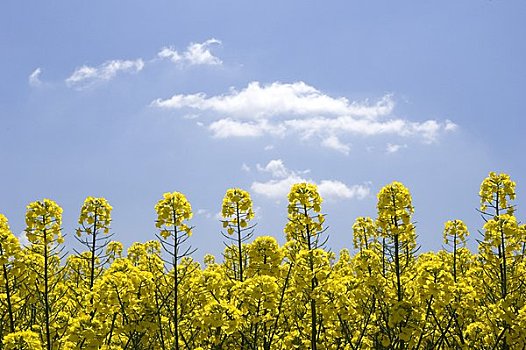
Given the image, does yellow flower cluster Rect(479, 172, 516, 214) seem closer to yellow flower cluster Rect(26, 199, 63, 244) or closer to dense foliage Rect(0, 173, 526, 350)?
dense foliage Rect(0, 173, 526, 350)

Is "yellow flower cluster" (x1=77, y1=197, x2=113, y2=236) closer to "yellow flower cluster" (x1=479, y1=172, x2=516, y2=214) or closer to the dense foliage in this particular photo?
the dense foliage

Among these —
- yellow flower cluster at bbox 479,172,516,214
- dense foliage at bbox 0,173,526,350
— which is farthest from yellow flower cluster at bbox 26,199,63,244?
yellow flower cluster at bbox 479,172,516,214

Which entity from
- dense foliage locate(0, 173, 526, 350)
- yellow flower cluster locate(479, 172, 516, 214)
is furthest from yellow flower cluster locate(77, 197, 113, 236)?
yellow flower cluster locate(479, 172, 516, 214)

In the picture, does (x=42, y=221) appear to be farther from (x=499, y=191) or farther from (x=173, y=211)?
(x=499, y=191)

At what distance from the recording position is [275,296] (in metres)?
7.10

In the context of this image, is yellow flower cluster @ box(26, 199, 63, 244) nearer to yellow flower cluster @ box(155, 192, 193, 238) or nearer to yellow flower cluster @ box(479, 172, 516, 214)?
yellow flower cluster @ box(155, 192, 193, 238)

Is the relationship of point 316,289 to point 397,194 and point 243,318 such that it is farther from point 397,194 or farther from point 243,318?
point 397,194

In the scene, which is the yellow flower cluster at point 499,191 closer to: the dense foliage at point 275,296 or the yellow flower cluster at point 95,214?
the dense foliage at point 275,296

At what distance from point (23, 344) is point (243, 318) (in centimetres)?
249

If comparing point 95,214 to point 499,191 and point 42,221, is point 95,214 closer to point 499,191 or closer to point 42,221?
point 42,221

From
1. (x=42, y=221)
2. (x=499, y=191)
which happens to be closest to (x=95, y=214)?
(x=42, y=221)

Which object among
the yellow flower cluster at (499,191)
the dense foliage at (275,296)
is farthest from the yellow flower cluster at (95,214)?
the yellow flower cluster at (499,191)

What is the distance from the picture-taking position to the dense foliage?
6.97 m

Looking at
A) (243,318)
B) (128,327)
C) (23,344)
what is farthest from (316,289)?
(23,344)
